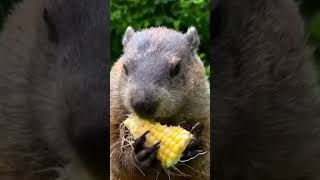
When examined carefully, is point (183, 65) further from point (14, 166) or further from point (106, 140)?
point (14, 166)

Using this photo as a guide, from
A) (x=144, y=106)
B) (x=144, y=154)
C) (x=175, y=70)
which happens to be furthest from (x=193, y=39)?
(x=144, y=154)

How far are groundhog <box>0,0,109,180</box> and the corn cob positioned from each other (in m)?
0.12

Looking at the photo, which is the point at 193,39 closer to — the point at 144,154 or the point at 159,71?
the point at 159,71

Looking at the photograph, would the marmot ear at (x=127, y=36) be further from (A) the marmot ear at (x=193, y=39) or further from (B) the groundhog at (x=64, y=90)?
(A) the marmot ear at (x=193, y=39)

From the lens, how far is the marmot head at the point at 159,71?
1.41 m

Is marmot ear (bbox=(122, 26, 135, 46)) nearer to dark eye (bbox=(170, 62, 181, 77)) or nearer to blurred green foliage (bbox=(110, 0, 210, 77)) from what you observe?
blurred green foliage (bbox=(110, 0, 210, 77))

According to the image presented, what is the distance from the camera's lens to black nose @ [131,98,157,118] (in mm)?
1395

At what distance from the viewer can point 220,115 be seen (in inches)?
59.3

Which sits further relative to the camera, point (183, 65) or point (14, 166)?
point (14, 166)

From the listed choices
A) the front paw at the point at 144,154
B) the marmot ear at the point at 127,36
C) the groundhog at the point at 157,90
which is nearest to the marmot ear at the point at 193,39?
the groundhog at the point at 157,90

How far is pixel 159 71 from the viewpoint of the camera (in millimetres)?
1442

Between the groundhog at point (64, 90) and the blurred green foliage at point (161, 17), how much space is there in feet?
0.11

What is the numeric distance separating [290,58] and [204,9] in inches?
11.3

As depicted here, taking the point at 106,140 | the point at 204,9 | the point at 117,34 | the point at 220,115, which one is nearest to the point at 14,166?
the point at 106,140
